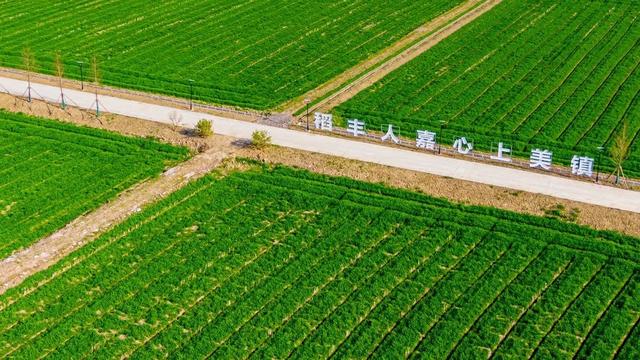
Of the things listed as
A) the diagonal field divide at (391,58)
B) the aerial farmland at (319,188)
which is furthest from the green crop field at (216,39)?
the diagonal field divide at (391,58)

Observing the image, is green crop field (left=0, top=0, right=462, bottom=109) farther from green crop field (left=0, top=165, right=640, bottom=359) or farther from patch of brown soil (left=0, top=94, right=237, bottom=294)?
green crop field (left=0, top=165, right=640, bottom=359)

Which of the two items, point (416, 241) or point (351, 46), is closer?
point (416, 241)

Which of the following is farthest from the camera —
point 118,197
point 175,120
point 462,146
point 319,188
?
point 175,120

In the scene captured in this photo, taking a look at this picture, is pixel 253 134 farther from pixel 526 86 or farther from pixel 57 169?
pixel 526 86

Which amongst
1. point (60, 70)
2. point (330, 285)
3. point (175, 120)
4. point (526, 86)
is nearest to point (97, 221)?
point (175, 120)

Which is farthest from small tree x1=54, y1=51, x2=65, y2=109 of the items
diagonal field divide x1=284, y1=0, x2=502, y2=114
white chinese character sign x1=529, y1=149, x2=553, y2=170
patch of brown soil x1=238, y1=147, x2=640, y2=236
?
white chinese character sign x1=529, y1=149, x2=553, y2=170

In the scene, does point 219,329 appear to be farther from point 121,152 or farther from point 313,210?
point 121,152

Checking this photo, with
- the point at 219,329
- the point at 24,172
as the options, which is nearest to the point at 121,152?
the point at 24,172
